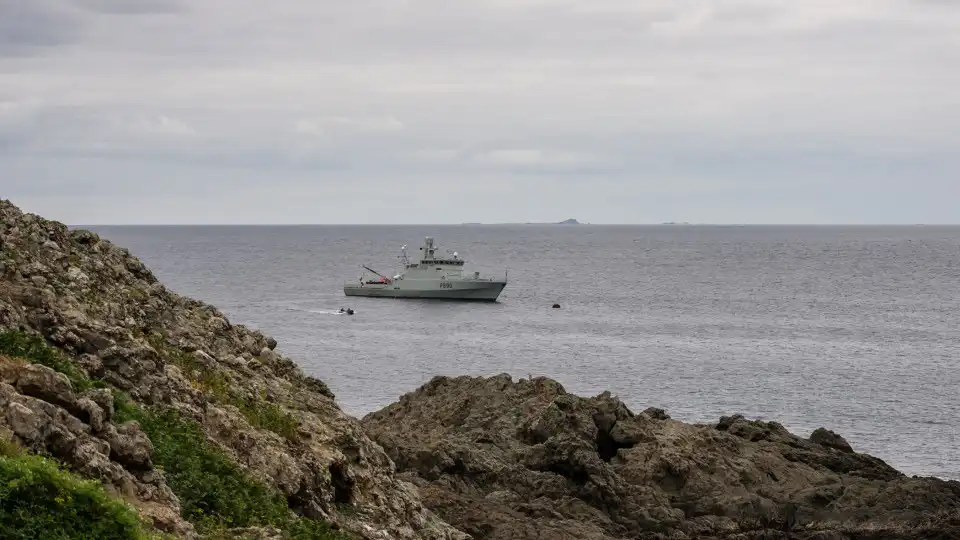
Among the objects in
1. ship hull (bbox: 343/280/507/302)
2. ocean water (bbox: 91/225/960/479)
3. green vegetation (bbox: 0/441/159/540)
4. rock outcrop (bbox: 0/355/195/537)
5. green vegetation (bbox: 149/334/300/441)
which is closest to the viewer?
green vegetation (bbox: 0/441/159/540)

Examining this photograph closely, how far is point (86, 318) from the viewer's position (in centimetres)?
1522

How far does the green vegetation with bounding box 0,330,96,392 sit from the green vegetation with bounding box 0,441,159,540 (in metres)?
1.98

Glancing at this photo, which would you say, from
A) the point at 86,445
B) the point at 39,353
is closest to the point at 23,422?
the point at 86,445

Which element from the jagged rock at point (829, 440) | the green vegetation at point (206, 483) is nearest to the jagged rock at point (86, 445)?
the green vegetation at point (206, 483)

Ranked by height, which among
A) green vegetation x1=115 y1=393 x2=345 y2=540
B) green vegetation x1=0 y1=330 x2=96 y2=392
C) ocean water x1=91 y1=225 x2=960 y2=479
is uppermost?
green vegetation x1=0 y1=330 x2=96 y2=392

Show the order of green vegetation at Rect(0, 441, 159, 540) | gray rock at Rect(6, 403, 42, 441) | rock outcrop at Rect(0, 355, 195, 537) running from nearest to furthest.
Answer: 1. green vegetation at Rect(0, 441, 159, 540)
2. gray rock at Rect(6, 403, 42, 441)
3. rock outcrop at Rect(0, 355, 195, 537)

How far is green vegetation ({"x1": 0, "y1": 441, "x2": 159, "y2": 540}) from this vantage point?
36.2ft

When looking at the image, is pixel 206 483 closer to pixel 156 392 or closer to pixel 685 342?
pixel 156 392

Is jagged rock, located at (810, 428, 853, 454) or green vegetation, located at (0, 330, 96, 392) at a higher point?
green vegetation, located at (0, 330, 96, 392)

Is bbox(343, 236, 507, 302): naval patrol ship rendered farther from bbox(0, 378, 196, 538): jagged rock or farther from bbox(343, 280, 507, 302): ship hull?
bbox(0, 378, 196, 538): jagged rock

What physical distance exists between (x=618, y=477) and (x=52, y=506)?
16141 mm

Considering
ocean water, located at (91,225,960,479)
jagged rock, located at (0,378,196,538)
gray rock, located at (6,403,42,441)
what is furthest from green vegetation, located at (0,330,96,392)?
ocean water, located at (91,225,960,479)

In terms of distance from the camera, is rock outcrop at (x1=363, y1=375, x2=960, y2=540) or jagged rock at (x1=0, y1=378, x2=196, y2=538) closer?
jagged rock at (x1=0, y1=378, x2=196, y2=538)

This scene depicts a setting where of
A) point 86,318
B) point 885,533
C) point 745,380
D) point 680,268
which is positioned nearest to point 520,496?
point 885,533
